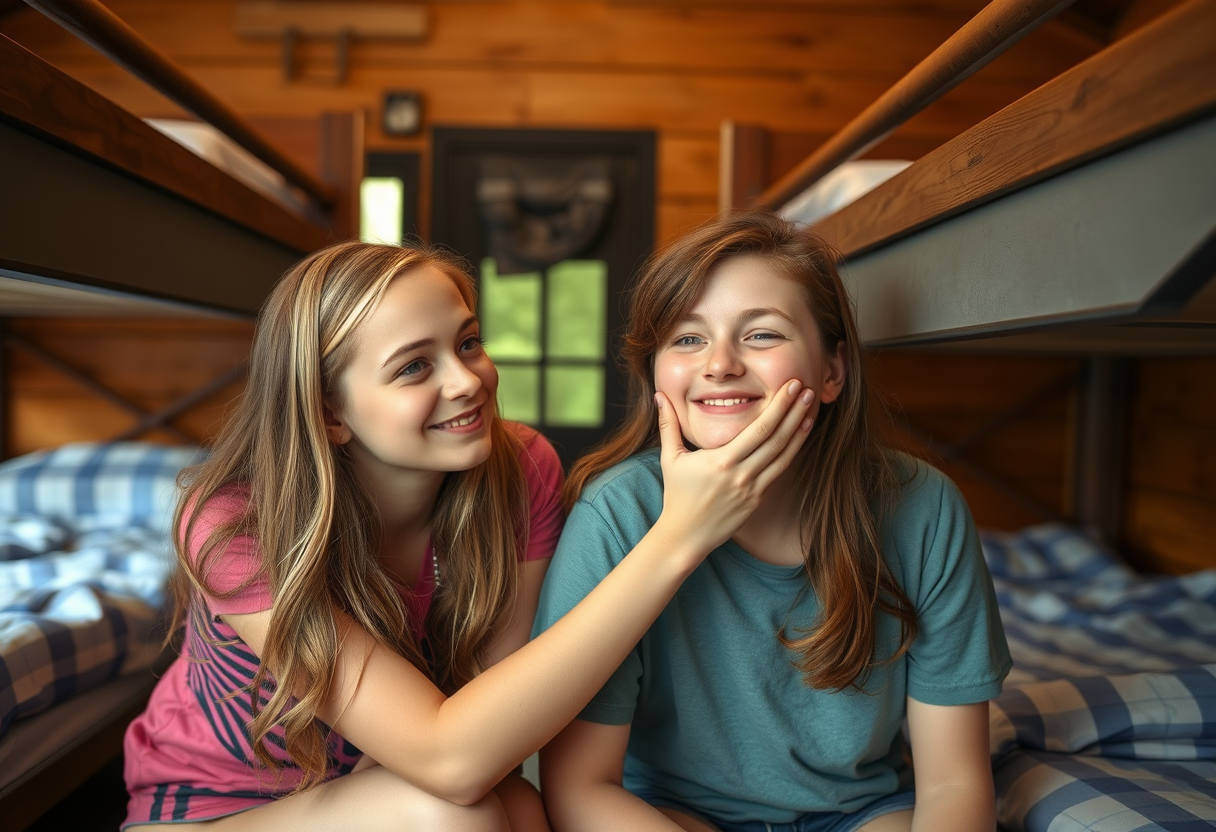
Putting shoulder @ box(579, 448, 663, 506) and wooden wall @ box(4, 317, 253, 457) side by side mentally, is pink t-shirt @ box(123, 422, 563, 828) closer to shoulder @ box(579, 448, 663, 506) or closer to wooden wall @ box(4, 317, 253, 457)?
shoulder @ box(579, 448, 663, 506)

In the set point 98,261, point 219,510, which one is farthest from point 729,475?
point 98,261

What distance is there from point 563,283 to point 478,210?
37cm

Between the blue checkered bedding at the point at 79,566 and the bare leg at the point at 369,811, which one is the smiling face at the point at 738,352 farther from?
the blue checkered bedding at the point at 79,566

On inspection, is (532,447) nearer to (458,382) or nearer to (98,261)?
(458,382)

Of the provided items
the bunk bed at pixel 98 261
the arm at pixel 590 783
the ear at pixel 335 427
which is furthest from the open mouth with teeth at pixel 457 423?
the bunk bed at pixel 98 261

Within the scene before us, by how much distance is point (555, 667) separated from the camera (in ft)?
2.73

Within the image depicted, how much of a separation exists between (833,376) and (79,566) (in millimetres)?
1519

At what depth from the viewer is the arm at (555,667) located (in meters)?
0.83

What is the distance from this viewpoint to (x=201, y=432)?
3043 millimetres

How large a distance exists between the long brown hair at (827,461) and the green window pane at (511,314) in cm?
203

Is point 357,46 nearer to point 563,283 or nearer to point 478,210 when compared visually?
point 478,210

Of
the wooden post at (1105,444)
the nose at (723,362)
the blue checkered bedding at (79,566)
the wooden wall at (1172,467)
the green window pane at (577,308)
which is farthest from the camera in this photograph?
the green window pane at (577,308)

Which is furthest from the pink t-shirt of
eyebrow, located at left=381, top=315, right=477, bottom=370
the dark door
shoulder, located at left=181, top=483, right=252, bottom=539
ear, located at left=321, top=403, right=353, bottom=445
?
the dark door

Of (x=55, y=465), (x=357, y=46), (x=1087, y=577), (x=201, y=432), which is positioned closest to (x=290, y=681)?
(x=55, y=465)
